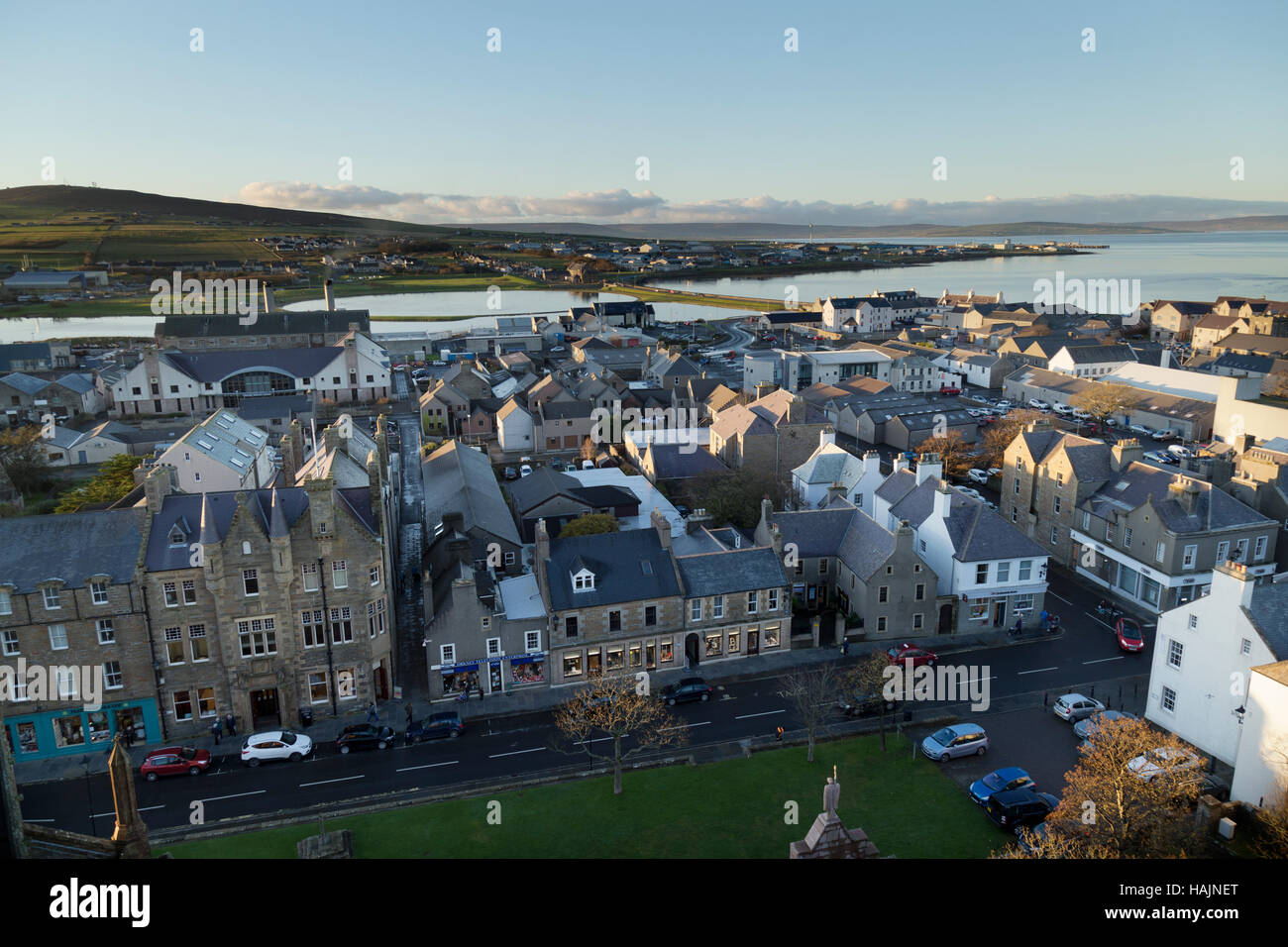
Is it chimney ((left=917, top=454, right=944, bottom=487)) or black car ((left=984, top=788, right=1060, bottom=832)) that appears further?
chimney ((left=917, top=454, right=944, bottom=487))

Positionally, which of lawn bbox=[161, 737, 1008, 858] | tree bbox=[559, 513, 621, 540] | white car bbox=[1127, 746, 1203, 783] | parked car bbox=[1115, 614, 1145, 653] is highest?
tree bbox=[559, 513, 621, 540]

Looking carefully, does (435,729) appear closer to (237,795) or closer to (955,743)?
(237,795)

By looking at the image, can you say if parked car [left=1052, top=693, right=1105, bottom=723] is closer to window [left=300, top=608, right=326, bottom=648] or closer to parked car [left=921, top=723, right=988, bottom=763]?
parked car [left=921, top=723, right=988, bottom=763]

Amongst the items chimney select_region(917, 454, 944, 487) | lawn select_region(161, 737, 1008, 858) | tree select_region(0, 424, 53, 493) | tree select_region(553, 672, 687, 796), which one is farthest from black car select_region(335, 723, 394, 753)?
tree select_region(0, 424, 53, 493)

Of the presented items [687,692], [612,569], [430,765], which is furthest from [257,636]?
[687,692]

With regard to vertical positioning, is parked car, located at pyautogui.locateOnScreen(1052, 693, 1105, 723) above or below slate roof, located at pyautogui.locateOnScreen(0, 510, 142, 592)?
below
